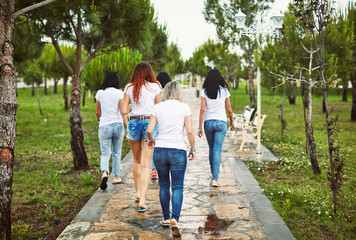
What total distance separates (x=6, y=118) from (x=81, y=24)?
5.02 m

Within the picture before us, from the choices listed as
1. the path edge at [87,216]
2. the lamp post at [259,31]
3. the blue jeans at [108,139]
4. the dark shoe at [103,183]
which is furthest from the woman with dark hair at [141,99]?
the lamp post at [259,31]

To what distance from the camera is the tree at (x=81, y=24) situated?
7259 millimetres

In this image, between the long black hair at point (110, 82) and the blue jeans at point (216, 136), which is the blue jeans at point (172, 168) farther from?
the long black hair at point (110, 82)

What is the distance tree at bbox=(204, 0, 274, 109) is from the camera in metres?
22.8

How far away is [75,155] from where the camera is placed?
7.93 m

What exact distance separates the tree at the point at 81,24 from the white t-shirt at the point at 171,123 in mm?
3607

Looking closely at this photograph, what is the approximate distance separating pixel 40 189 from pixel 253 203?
386cm

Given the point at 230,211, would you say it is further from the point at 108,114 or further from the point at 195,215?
the point at 108,114

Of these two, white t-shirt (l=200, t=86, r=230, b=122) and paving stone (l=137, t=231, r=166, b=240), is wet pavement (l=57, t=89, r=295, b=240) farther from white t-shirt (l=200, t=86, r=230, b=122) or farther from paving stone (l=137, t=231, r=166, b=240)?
white t-shirt (l=200, t=86, r=230, b=122)

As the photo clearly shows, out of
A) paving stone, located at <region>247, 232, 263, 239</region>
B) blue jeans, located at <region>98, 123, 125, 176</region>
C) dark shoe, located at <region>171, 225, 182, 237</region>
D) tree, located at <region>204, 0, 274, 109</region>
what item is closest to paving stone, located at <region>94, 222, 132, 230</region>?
dark shoe, located at <region>171, 225, 182, 237</region>

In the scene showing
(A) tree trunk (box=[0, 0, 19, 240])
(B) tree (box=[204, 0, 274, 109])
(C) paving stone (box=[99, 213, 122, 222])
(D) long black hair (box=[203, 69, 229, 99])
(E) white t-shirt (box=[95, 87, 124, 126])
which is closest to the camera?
(A) tree trunk (box=[0, 0, 19, 240])

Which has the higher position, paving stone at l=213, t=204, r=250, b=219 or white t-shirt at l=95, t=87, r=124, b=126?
white t-shirt at l=95, t=87, r=124, b=126

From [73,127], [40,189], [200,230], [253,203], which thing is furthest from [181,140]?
[73,127]

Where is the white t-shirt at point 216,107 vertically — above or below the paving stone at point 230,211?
above
